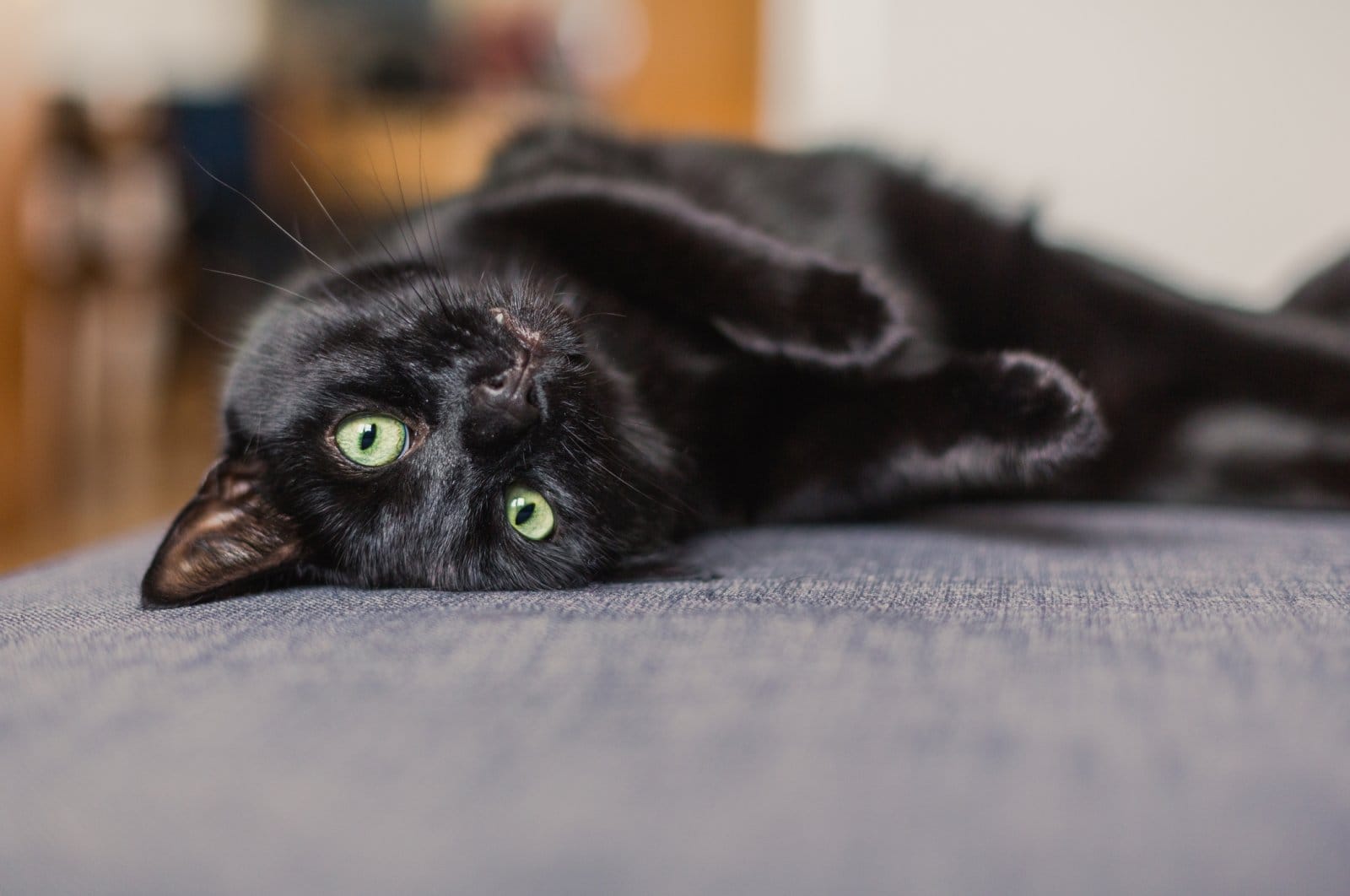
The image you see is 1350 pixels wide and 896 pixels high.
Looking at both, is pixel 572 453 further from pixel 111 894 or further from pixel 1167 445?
pixel 1167 445

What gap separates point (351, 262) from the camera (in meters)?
1.11

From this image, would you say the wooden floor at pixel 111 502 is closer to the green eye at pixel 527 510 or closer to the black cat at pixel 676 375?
the black cat at pixel 676 375

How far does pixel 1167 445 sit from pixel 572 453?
69 cm

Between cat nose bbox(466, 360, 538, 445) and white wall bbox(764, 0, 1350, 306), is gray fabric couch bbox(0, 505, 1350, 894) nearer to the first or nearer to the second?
cat nose bbox(466, 360, 538, 445)

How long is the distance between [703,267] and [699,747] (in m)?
0.67

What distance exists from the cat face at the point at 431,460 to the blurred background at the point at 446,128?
0.21 meters

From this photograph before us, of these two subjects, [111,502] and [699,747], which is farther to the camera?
[111,502]

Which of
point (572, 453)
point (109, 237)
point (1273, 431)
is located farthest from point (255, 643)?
point (109, 237)

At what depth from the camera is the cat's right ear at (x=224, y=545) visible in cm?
77

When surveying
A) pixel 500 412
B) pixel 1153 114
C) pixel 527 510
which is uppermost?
pixel 1153 114

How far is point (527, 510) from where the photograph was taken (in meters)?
0.91

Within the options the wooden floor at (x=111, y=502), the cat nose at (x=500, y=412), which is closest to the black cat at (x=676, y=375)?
the cat nose at (x=500, y=412)

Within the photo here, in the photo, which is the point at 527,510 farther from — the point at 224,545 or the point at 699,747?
the point at 699,747

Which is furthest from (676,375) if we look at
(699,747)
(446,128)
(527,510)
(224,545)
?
(446,128)
